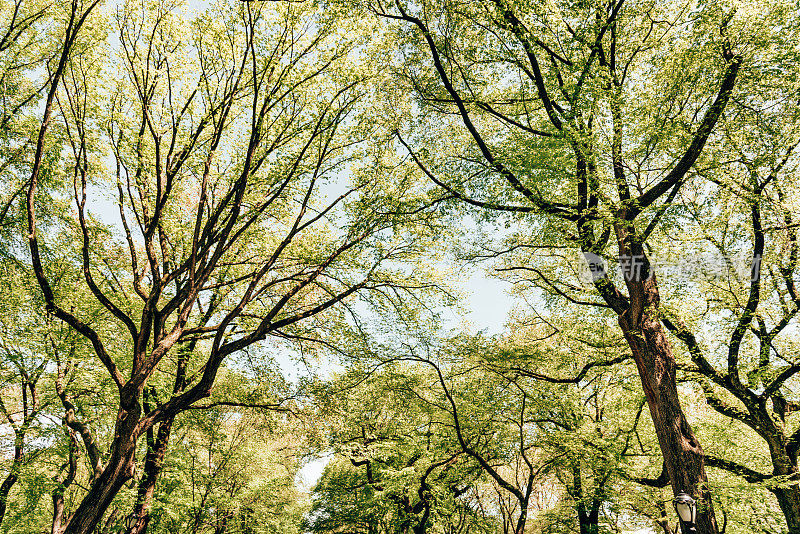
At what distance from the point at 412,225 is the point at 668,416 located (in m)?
6.39

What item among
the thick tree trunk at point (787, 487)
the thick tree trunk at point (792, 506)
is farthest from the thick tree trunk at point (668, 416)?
the thick tree trunk at point (792, 506)

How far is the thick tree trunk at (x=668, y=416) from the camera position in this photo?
21.1 ft

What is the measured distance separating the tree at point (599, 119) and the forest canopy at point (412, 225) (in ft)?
0.22

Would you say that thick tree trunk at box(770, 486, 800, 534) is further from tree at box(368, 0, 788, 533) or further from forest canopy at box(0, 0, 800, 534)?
tree at box(368, 0, 788, 533)

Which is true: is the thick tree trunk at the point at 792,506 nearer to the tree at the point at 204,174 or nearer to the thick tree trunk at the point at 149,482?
the tree at the point at 204,174

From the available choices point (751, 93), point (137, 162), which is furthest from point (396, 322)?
point (751, 93)

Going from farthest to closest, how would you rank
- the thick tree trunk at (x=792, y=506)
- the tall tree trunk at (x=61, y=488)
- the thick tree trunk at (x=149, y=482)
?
1. the tall tree trunk at (x=61, y=488)
2. the thick tree trunk at (x=149, y=482)
3. the thick tree trunk at (x=792, y=506)

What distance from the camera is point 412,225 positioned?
34.7ft

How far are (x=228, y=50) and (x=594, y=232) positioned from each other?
8.08 metres

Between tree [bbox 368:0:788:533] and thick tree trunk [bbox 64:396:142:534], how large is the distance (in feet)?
24.5

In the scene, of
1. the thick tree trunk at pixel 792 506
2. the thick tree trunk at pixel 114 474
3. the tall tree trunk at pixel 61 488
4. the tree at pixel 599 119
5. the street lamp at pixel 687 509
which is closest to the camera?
the street lamp at pixel 687 509

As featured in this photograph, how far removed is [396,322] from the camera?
11758 millimetres

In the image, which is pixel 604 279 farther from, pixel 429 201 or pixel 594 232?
pixel 429 201

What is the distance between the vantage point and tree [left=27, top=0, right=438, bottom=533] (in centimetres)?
756
